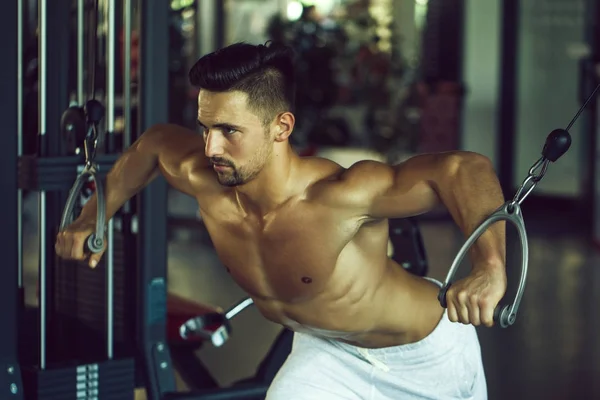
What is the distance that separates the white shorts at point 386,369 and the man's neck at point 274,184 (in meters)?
0.43

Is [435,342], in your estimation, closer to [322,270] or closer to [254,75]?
[322,270]

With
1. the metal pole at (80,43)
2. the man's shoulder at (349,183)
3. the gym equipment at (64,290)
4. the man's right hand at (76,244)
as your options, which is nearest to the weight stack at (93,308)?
the gym equipment at (64,290)

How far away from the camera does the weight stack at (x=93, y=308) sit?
3.40m

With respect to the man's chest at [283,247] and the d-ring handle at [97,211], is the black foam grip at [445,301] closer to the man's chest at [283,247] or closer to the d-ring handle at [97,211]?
the man's chest at [283,247]

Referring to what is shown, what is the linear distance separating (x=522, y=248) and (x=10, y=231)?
67.5 inches

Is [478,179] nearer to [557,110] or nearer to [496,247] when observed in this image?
[496,247]

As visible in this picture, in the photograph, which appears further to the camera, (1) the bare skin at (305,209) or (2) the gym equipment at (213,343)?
(2) the gym equipment at (213,343)

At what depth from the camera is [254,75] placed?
2205 mm

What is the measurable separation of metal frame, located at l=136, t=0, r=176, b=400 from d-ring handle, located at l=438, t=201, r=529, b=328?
1.64 meters

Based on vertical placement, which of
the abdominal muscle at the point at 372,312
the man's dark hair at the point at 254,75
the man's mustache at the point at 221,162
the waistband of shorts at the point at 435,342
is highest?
the man's dark hair at the point at 254,75

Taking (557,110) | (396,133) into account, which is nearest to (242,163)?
(396,133)

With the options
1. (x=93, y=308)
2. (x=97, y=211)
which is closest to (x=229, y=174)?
(x=97, y=211)

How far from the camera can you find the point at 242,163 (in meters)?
2.19

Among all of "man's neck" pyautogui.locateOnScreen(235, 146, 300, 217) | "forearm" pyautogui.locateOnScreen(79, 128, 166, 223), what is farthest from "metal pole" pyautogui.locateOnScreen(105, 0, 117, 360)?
"man's neck" pyautogui.locateOnScreen(235, 146, 300, 217)
